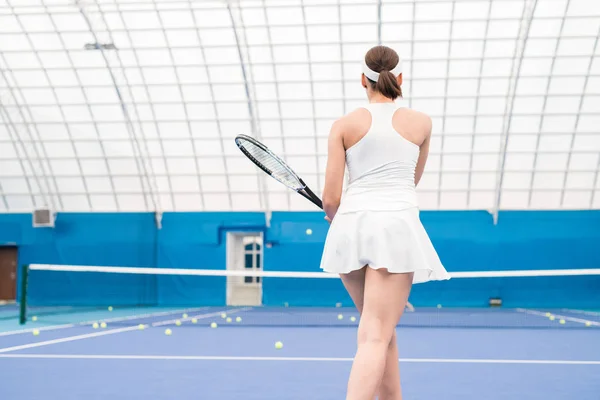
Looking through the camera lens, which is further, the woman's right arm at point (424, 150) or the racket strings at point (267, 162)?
the racket strings at point (267, 162)

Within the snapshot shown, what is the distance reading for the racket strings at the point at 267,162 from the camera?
507cm

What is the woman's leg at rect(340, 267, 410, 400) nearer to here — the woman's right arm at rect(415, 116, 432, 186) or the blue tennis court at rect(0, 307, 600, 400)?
the woman's right arm at rect(415, 116, 432, 186)

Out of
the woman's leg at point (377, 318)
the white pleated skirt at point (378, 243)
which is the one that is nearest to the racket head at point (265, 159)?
the white pleated skirt at point (378, 243)

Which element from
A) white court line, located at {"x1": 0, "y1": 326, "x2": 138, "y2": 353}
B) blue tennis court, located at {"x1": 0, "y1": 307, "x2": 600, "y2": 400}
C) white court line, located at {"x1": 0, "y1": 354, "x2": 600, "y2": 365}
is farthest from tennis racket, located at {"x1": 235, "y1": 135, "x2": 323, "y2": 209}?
white court line, located at {"x1": 0, "y1": 326, "x2": 138, "y2": 353}

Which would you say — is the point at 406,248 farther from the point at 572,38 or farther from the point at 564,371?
the point at 572,38

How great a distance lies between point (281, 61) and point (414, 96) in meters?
4.34

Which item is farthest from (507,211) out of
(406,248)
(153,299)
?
(406,248)

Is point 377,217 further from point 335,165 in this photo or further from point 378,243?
point 335,165

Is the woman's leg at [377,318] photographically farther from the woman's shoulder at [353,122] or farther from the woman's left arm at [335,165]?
the woman's shoulder at [353,122]

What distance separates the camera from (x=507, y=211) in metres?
26.2

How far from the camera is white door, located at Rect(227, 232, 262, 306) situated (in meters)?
26.9

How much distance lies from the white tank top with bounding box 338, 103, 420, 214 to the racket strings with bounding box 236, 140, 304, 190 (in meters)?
1.57

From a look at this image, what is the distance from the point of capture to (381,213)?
333cm

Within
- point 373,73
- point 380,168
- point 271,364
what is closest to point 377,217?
point 380,168
